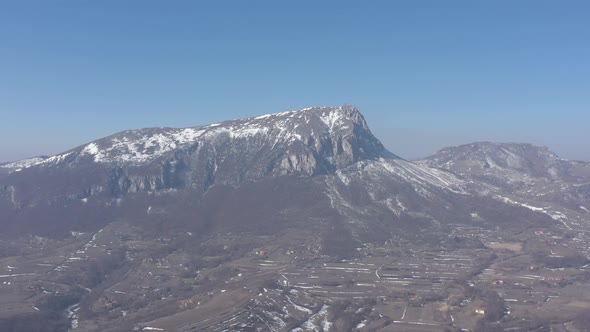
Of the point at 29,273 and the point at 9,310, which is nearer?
the point at 9,310

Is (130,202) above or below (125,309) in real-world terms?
above

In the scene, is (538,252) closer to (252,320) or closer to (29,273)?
(252,320)

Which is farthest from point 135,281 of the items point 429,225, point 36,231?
point 429,225

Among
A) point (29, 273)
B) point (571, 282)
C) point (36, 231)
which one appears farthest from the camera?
point (36, 231)

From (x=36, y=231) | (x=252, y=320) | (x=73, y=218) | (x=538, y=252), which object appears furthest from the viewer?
(x=73, y=218)

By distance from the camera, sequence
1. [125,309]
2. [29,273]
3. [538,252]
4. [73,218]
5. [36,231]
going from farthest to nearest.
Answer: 1. [73,218]
2. [36,231]
3. [538,252]
4. [29,273]
5. [125,309]

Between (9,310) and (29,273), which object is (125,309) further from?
(29,273)

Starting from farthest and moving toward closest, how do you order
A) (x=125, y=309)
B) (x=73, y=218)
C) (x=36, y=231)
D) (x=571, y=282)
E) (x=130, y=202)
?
1. (x=130, y=202)
2. (x=73, y=218)
3. (x=36, y=231)
4. (x=571, y=282)
5. (x=125, y=309)

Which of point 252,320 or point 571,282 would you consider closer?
point 252,320

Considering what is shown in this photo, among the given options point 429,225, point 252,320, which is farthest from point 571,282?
point 252,320
